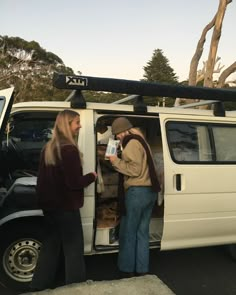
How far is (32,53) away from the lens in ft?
122

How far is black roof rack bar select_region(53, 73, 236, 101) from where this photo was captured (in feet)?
13.5

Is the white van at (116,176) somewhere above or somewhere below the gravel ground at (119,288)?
above

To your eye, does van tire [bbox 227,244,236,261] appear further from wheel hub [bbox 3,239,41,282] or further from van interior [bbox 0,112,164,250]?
wheel hub [bbox 3,239,41,282]

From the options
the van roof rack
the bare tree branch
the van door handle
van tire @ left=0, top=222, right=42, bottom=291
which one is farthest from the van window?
the bare tree branch

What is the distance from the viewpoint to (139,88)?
14.4ft

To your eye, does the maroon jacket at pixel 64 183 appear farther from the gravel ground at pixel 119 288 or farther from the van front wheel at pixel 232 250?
the van front wheel at pixel 232 250

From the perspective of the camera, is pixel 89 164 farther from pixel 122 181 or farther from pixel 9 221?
pixel 9 221

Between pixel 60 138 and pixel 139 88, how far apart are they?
1137 millimetres

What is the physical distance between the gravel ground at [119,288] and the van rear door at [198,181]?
4.69 ft

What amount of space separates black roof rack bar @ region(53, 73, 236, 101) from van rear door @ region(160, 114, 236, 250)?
27 cm

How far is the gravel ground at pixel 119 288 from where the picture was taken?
3.05 metres

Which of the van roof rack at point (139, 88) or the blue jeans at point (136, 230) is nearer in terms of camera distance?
the van roof rack at point (139, 88)

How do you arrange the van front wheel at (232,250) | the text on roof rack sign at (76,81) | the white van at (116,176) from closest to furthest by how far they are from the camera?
the text on roof rack sign at (76,81) < the white van at (116,176) < the van front wheel at (232,250)

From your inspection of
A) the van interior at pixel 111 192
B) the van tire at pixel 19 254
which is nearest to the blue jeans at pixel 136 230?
the van interior at pixel 111 192
